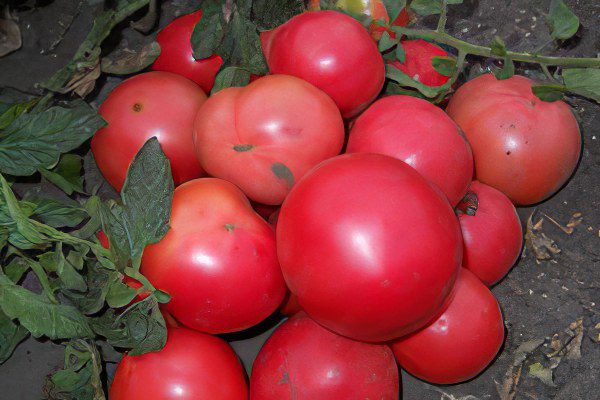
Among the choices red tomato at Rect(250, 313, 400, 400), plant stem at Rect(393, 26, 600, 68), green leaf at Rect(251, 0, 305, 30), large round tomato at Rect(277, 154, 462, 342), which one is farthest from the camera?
green leaf at Rect(251, 0, 305, 30)

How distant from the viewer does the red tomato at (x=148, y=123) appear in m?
0.94

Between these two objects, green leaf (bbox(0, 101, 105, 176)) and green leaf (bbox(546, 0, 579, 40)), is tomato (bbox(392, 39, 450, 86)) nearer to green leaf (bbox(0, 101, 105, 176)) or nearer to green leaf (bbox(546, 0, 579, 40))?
green leaf (bbox(546, 0, 579, 40))

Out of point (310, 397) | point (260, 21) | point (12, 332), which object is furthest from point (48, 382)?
point (260, 21)

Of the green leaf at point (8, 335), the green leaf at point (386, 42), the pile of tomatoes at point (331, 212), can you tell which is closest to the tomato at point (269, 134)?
the pile of tomatoes at point (331, 212)

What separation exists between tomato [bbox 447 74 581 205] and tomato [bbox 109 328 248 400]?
1.54 feet

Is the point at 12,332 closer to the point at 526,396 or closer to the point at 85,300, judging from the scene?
the point at 85,300

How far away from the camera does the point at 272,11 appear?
1039mm

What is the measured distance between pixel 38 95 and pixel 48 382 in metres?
0.46

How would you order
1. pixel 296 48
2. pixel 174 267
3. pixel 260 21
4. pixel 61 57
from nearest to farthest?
1. pixel 174 267
2. pixel 296 48
3. pixel 260 21
4. pixel 61 57

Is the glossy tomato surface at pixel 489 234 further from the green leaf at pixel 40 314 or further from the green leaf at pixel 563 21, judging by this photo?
the green leaf at pixel 40 314

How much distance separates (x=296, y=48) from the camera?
0.89m

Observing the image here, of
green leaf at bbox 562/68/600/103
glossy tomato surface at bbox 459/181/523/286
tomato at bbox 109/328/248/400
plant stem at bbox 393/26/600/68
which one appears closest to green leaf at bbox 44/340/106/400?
tomato at bbox 109/328/248/400

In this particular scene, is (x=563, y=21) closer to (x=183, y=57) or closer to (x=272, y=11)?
(x=272, y=11)

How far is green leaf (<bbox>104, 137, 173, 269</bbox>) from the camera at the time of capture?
0.78 m
